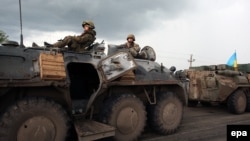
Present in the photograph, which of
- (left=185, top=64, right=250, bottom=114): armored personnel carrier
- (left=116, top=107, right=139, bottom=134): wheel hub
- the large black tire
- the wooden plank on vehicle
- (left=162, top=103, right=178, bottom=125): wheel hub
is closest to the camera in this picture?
the large black tire

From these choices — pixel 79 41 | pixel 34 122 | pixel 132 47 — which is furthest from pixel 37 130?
pixel 132 47

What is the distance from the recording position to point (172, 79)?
6.87 meters

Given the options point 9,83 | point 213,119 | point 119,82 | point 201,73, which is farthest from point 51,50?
point 201,73

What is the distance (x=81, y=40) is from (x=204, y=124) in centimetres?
419

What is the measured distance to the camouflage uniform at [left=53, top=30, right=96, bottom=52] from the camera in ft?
19.1

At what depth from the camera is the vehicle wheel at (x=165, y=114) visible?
6.43 meters

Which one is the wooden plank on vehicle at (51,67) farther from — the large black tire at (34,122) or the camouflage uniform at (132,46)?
the camouflage uniform at (132,46)

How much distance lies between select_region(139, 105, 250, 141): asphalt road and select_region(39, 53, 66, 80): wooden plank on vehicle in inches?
101

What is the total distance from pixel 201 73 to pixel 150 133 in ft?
14.1

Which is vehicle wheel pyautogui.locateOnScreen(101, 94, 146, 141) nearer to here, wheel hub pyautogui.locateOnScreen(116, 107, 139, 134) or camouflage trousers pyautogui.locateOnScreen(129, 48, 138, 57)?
wheel hub pyautogui.locateOnScreen(116, 107, 139, 134)

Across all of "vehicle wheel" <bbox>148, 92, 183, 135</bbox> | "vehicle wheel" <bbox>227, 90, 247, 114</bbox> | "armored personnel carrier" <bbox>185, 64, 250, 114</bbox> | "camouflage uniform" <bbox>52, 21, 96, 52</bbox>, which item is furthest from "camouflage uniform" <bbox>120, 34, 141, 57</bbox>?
"vehicle wheel" <bbox>227, 90, 247, 114</bbox>

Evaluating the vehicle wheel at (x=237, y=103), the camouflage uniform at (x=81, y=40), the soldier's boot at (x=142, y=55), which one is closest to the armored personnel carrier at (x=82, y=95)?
Answer: the soldier's boot at (x=142, y=55)

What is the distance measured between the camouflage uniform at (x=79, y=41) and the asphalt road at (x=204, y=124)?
7.73 feet

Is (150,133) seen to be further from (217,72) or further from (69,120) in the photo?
(217,72)
